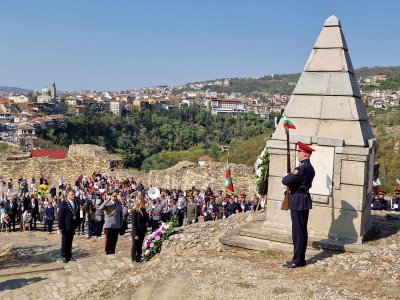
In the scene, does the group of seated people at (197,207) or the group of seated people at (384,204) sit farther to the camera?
the group of seated people at (197,207)

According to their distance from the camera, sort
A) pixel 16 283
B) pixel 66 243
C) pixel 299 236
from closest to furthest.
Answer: pixel 299 236 < pixel 16 283 < pixel 66 243

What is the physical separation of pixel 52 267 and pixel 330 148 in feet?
18.6

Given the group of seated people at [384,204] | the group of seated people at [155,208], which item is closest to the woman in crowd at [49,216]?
the group of seated people at [155,208]

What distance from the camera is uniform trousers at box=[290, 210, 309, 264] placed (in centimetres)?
591

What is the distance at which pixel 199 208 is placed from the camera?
1515 centimetres

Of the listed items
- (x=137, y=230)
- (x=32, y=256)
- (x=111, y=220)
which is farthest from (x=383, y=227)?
(x=32, y=256)

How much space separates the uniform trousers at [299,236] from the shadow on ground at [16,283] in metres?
4.64

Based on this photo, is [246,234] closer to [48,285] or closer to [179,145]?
[48,285]

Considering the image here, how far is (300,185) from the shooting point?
6039 mm

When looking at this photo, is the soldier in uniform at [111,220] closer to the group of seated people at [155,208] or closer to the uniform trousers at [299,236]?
the group of seated people at [155,208]

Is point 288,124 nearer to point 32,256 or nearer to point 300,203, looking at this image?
point 300,203

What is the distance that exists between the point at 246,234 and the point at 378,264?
7.02 ft

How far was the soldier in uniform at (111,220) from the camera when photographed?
964cm

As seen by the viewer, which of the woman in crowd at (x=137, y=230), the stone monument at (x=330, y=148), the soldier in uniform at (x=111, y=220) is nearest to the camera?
the stone monument at (x=330, y=148)
